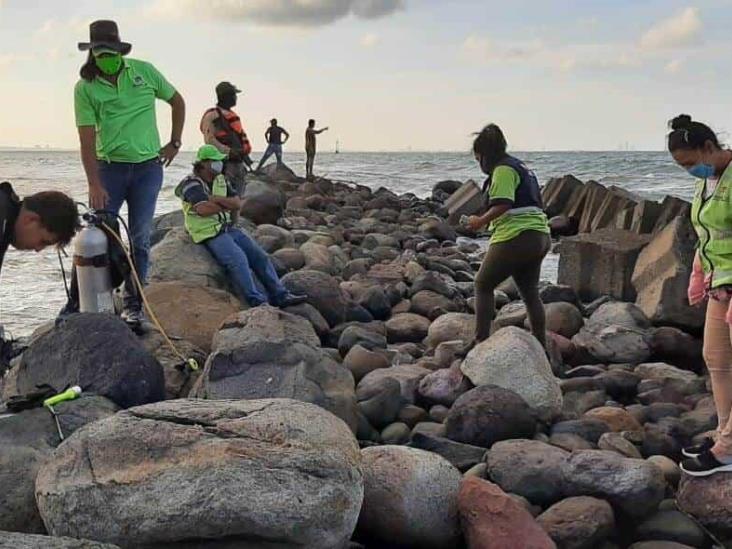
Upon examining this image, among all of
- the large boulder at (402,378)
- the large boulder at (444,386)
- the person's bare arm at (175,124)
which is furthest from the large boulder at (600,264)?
the person's bare arm at (175,124)

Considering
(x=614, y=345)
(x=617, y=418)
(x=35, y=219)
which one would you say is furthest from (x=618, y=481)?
(x=614, y=345)

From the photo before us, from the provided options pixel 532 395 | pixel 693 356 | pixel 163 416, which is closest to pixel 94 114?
pixel 163 416

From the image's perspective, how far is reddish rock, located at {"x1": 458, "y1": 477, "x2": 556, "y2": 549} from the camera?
3.52 m

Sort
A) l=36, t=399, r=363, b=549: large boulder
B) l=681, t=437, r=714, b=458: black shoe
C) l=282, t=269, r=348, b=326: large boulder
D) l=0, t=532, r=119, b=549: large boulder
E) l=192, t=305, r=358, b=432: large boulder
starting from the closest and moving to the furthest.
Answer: l=0, t=532, r=119, b=549: large boulder
l=36, t=399, r=363, b=549: large boulder
l=681, t=437, r=714, b=458: black shoe
l=192, t=305, r=358, b=432: large boulder
l=282, t=269, r=348, b=326: large boulder

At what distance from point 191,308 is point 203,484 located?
3330 mm

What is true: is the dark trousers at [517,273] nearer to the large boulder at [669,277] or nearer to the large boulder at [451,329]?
the large boulder at [451,329]

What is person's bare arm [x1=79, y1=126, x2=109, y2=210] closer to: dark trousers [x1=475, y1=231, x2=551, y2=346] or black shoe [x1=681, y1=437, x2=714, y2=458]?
dark trousers [x1=475, y1=231, x2=551, y2=346]

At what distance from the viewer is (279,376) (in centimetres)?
461

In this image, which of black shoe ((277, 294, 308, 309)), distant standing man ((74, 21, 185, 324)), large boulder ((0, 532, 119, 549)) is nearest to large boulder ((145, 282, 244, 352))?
distant standing man ((74, 21, 185, 324))

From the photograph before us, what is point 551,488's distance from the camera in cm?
405

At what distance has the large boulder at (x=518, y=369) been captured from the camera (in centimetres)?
522

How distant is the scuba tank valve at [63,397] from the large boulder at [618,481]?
7.54 feet

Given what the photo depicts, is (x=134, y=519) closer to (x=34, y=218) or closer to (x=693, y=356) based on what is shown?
(x=34, y=218)

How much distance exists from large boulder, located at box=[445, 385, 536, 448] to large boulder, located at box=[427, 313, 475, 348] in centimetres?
232
